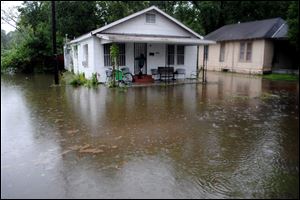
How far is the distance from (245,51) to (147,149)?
2013cm

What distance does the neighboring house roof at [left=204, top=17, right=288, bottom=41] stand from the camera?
859 inches

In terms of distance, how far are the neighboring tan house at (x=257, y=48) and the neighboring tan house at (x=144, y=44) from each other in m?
6.23

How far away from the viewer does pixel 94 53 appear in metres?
16.2

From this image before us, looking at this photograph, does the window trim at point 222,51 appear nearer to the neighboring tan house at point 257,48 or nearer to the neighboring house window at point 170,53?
the neighboring tan house at point 257,48

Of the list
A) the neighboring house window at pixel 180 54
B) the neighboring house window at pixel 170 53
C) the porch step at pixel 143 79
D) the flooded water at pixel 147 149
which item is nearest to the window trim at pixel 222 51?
the neighboring house window at pixel 180 54

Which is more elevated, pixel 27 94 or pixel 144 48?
pixel 144 48

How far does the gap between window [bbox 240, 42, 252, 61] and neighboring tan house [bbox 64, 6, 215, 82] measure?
6.50 meters

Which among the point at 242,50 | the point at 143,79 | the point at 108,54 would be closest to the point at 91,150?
the point at 143,79

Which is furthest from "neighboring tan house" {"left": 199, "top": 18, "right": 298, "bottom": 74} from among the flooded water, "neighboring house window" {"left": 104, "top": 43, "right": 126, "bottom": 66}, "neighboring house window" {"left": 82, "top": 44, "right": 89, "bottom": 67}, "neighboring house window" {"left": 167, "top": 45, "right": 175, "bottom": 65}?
the flooded water

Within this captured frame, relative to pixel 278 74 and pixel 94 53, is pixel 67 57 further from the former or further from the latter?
pixel 278 74

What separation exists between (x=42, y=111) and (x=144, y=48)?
9786 mm

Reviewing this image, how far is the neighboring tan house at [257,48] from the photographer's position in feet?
72.6

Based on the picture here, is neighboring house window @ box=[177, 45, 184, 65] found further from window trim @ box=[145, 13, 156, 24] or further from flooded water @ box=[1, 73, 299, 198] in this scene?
flooded water @ box=[1, 73, 299, 198]

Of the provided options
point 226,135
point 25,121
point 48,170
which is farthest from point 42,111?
point 226,135
